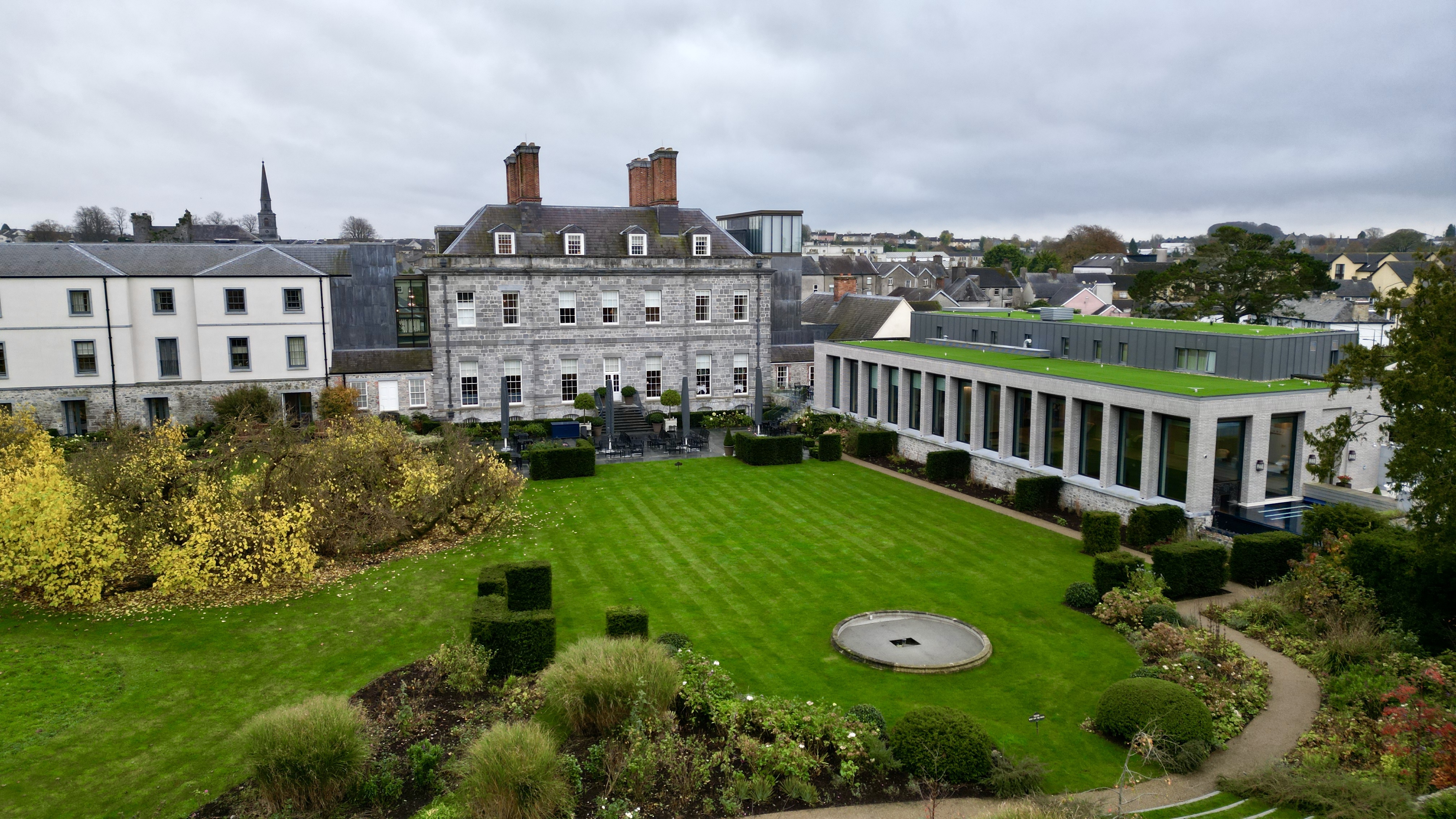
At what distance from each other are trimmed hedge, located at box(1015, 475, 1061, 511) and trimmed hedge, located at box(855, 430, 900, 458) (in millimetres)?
7509

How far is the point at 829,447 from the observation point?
30578mm

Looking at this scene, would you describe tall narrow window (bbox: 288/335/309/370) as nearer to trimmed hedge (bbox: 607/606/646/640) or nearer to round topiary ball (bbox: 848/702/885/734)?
trimmed hedge (bbox: 607/606/646/640)

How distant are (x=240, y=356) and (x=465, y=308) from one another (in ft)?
30.6

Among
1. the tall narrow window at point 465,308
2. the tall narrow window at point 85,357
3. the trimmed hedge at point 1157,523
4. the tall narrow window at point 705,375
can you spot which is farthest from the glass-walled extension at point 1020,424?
the tall narrow window at point 85,357

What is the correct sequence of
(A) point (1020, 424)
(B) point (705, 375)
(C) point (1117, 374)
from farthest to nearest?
(B) point (705, 375) < (A) point (1020, 424) < (C) point (1117, 374)

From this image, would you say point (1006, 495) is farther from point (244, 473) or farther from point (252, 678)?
point (244, 473)

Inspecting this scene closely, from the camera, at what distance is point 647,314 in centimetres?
3838

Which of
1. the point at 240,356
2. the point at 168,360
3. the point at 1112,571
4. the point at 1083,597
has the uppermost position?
the point at 240,356

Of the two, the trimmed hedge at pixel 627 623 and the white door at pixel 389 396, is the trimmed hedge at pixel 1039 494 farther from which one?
the white door at pixel 389 396

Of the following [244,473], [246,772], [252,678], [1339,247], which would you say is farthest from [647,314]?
[1339,247]

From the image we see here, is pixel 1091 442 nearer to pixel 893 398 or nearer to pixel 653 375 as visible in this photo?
pixel 893 398

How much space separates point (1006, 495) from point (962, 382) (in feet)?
15.2

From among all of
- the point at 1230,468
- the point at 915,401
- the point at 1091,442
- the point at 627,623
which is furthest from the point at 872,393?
the point at 627,623

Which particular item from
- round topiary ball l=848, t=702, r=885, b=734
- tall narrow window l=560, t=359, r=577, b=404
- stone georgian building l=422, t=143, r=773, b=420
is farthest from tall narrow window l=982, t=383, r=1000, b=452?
tall narrow window l=560, t=359, r=577, b=404
